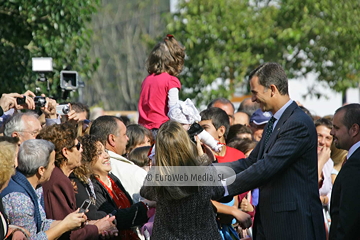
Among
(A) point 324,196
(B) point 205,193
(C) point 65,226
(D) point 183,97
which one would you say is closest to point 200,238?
(B) point 205,193

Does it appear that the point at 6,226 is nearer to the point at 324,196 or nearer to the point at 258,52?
the point at 324,196

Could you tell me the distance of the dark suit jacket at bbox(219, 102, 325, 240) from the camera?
4777 mm

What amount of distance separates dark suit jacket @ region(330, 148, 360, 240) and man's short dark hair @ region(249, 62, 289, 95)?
0.77 metres

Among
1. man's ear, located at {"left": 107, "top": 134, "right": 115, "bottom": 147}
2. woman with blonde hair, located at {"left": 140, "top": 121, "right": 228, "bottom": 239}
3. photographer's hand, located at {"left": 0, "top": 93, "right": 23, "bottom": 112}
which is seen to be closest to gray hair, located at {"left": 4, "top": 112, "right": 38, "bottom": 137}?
photographer's hand, located at {"left": 0, "top": 93, "right": 23, "bottom": 112}

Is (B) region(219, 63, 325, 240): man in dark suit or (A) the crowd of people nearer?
(A) the crowd of people

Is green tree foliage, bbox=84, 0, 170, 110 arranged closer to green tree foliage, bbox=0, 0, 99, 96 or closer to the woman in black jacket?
green tree foliage, bbox=0, 0, 99, 96

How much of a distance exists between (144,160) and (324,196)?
7.21 ft

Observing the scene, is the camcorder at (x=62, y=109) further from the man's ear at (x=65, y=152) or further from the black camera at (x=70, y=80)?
the man's ear at (x=65, y=152)

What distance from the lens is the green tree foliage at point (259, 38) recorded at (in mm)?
16703

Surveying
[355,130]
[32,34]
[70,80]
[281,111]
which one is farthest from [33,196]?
[32,34]

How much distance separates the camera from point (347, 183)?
4.81m

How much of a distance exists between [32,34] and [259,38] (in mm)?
8725

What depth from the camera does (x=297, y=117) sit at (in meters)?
4.88

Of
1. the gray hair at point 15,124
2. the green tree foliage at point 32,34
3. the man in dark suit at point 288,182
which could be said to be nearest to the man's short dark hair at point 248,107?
the green tree foliage at point 32,34
